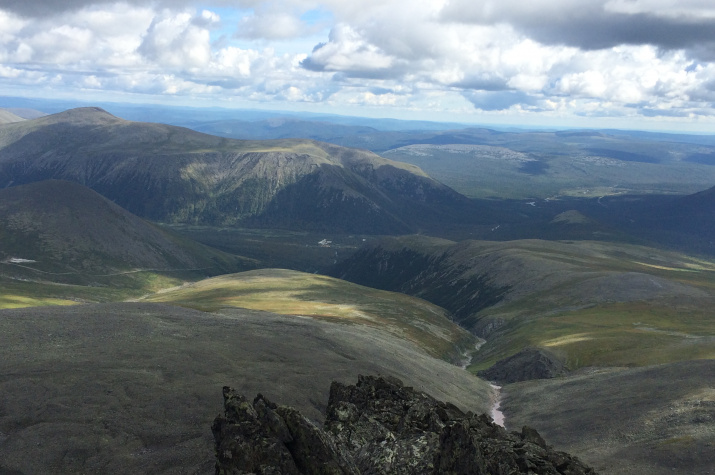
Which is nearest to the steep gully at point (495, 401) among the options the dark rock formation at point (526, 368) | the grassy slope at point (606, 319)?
the grassy slope at point (606, 319)

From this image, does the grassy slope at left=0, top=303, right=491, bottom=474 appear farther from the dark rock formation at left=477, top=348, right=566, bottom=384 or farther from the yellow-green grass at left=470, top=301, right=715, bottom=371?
the yellow-green grass at left=470, top=301, right=715, bottom=371

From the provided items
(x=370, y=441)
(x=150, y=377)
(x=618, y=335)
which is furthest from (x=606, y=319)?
(x=150, y=377)

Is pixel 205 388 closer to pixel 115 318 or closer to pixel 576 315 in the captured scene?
pixel 115 318

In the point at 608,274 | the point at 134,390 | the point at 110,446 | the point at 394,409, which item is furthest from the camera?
the point at 608,274

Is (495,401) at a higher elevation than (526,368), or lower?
higher

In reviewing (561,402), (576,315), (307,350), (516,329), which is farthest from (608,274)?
(307,350)

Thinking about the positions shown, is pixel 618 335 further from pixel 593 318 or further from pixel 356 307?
pixel 356 307
